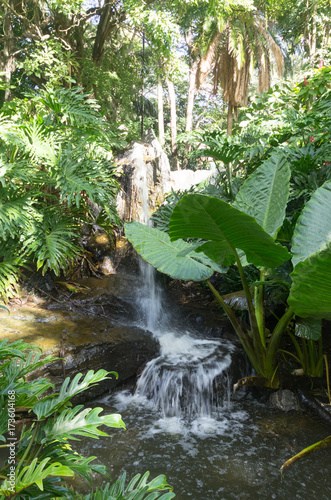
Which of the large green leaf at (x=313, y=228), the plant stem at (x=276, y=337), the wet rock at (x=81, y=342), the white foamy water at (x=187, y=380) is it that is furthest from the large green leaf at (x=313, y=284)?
the wet rock at (x=81, y=342)

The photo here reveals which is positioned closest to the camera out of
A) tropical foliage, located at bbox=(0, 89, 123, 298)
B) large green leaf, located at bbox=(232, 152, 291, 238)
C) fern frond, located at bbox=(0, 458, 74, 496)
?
fern frond, located at bbox=(0, 458, 74, 496)

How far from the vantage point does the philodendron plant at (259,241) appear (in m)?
1.63

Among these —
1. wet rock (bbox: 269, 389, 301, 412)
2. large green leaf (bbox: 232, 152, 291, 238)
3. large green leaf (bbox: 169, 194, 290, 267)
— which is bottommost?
wet rock (bbox: 269, 389, 301, 412)

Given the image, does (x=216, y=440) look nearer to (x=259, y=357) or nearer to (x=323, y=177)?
(x=259, y=357)

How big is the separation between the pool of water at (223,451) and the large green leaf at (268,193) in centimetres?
168

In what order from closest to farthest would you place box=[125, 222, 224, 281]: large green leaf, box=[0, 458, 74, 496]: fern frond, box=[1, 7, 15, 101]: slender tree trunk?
box=[0, 458, 74, 496]: fern frond < box=[125, 222, 224, 281]: large green leaf < box=[1, 7, 15, 101]: slender tree trunk

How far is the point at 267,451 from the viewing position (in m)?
2.68

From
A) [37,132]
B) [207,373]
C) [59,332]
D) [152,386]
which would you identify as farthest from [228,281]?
[37,132]

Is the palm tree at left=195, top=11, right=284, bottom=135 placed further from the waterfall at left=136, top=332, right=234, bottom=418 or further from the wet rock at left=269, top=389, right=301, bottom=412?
the wet rock at left=269, top=389, right=301, bottom=412

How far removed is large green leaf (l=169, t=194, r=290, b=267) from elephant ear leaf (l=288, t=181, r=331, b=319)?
0.14 m

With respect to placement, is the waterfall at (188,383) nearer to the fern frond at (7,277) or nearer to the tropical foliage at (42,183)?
the tropical foliage at (42,183)

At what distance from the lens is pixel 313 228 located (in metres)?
2.03

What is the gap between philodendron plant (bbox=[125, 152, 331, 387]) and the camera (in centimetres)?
163

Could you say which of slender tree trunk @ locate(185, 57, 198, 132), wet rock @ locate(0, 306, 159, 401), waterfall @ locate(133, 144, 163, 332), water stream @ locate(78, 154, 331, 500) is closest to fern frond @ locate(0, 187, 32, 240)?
wet rock @ locate(0, 306, 159, 401)
